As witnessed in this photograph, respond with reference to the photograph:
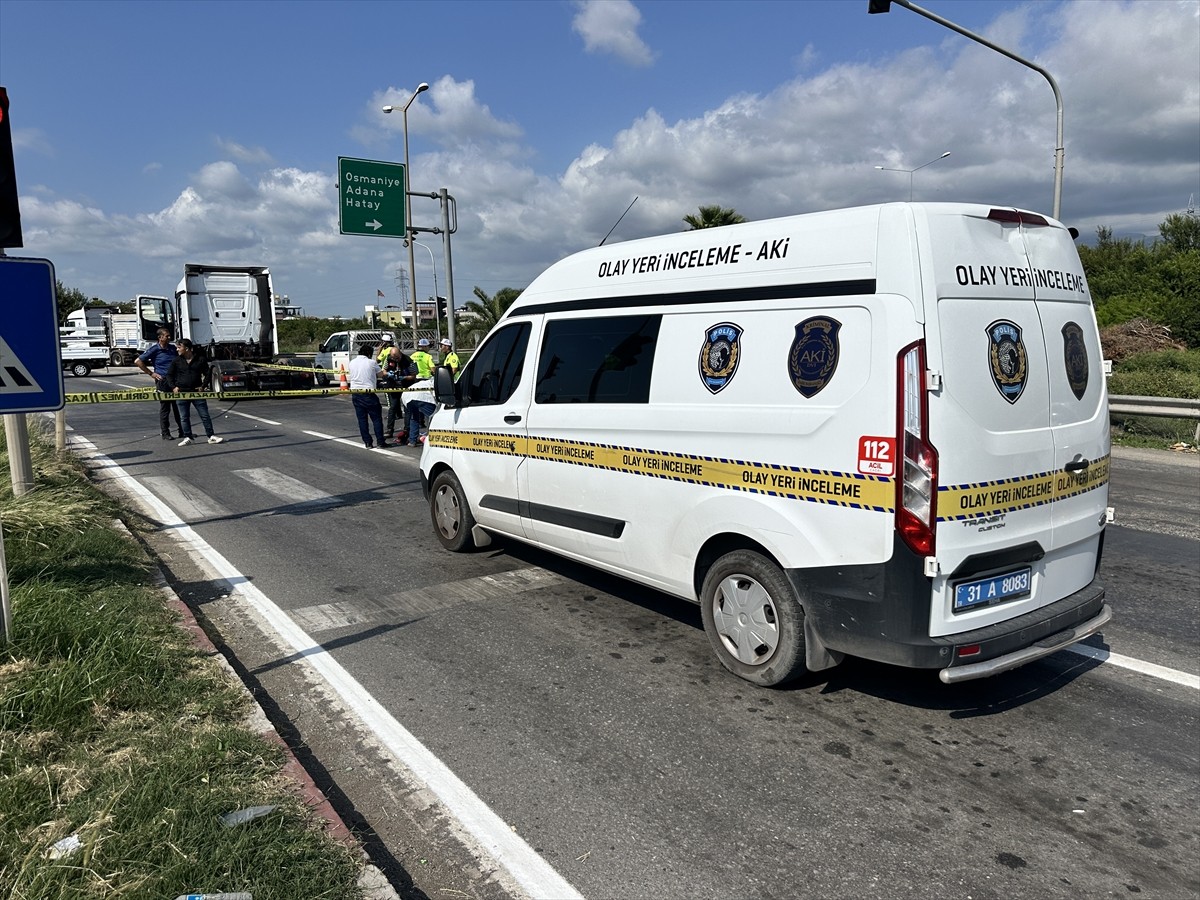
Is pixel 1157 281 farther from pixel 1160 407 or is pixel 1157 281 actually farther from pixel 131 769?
pixel 131 769

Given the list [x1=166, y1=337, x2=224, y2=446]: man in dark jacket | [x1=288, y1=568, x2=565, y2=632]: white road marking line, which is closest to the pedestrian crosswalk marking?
[x1=288, y1=568, x2=565, y2=632]: white road marking line

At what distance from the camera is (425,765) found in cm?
368

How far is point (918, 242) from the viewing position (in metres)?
3.63

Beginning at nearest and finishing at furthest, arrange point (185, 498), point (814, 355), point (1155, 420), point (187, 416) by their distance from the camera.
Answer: point (814, 355) < point (185, 498) < point (187, 416) < point (1155, 420)

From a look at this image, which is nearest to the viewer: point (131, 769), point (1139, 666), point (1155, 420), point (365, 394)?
point (131, 769)

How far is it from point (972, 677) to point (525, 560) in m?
3.97

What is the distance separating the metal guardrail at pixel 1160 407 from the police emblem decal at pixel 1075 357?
10.1 m

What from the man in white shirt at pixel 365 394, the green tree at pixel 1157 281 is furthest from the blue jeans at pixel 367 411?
the green tree at pixel 1157 281

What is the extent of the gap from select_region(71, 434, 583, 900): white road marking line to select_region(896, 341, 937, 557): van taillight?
200cm

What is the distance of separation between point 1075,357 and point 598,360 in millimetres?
2674

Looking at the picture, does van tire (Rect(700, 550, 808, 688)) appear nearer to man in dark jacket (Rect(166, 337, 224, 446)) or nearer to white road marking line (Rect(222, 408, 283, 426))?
man in dark jacket (Rect(166, 337, 224, 446))

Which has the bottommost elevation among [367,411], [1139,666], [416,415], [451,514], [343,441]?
[1139,666]

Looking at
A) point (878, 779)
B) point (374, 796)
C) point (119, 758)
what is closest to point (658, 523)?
point (878, 779)

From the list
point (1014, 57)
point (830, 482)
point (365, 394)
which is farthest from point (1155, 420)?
point (830, 482)
